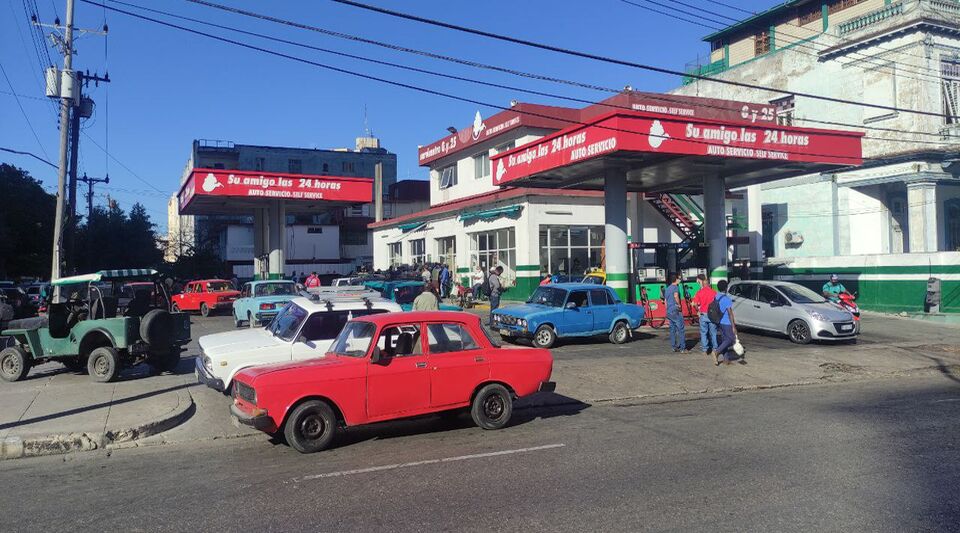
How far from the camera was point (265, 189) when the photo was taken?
29.9 meters

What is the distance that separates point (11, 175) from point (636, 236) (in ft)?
130

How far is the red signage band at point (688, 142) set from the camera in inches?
721

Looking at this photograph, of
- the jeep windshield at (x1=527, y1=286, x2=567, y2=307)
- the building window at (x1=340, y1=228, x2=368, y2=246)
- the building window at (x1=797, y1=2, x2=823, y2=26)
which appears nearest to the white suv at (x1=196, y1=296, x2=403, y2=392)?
the jeep windshield at (x1=527, y1=286, x2=567, y2=307)

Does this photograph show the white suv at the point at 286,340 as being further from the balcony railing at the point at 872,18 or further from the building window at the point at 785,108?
the building window at the point at 785,108

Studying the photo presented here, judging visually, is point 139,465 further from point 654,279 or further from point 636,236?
point 636,236

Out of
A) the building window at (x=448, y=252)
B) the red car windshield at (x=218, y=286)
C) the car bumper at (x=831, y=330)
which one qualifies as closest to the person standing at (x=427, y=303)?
the car bumper at (x=831, y=330)

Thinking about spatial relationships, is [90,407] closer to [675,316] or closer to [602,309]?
[602,309]

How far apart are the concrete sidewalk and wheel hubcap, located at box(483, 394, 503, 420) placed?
4230mm

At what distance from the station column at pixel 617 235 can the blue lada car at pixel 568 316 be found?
12.3 ft

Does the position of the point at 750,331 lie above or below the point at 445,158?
below

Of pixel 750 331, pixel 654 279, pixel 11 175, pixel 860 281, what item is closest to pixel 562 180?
pixel 654 279

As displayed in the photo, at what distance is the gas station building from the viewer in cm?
1939

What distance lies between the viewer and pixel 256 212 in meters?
33.8

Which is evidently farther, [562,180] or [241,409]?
[562,180]
